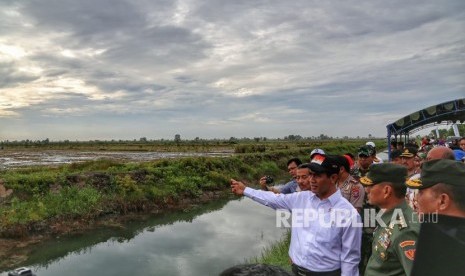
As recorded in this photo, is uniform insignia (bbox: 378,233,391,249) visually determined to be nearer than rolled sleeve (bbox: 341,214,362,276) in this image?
Yes

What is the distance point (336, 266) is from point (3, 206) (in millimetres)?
11077

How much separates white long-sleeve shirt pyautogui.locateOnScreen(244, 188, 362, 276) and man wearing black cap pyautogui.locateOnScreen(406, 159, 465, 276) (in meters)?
1.31

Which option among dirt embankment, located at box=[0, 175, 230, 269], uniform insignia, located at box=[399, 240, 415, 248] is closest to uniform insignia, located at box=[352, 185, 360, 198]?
uniform insignia, located at box=[399, 240, 415, 248]

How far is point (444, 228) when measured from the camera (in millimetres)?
1316

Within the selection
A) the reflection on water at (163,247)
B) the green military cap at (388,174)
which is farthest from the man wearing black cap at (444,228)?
the reflection on water at (163,247)

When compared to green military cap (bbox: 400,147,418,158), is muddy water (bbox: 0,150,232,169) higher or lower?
lower

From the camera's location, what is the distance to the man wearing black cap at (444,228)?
1.26 meters

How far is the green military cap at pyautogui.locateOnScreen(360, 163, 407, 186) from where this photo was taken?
8.73 ft

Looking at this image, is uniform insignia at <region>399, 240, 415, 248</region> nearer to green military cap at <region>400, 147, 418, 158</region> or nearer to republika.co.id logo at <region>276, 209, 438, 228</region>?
republika.co.id logo at <region>276, 209, 438, 228</region>

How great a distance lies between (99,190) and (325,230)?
12148 millimetres

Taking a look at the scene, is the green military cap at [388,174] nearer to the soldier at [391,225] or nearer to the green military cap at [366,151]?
the soldier at [391,225]

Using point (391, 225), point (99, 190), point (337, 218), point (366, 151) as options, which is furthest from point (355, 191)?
point (99, 190)

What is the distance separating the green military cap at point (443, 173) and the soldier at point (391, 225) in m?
0.56

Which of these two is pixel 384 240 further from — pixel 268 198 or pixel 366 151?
pixel 366 151
